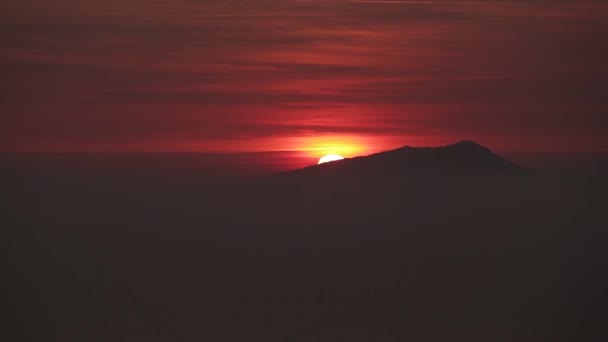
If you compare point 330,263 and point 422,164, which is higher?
point 422,164

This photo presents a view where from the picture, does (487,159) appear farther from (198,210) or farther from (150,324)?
(150,324)

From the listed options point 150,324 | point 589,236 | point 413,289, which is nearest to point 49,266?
point 150,324

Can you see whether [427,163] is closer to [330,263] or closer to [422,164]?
[422,164]

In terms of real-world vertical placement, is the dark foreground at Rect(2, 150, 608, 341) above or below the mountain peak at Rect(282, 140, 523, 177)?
below

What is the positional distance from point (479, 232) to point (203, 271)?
9.88m

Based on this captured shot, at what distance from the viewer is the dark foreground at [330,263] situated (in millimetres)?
30859

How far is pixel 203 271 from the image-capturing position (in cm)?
3594

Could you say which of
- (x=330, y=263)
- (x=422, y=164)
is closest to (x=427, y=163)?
(x=422, y=164)

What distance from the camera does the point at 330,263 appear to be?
36031mm

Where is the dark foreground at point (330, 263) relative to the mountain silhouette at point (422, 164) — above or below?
below

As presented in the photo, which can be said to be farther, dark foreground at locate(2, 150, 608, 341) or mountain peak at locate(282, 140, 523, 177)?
mountain peak at locate(282, 140, 523, 177)

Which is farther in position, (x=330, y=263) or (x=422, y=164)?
(x=422, y=164)

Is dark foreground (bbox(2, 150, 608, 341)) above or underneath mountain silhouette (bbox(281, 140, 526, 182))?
underneath

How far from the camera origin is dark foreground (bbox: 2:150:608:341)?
3086 cm
